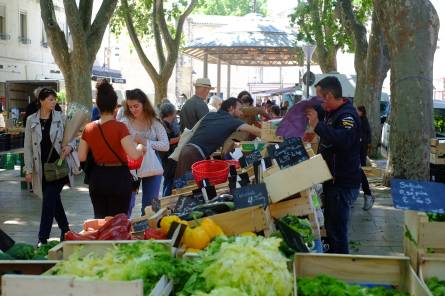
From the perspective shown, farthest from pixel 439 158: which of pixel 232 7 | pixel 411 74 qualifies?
pixel 232 7

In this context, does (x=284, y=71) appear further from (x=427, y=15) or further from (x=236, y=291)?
(x=236, y=291)

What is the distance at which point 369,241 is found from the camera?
8.57 metres

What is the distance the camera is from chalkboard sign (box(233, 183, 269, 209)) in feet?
14.9

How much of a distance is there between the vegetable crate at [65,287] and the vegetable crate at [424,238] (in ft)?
6.81

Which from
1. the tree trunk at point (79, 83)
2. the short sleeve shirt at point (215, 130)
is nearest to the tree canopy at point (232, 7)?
the tree trunk at point (79, 83)

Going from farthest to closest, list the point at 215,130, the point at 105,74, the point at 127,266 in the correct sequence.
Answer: the point at 105,74
the point at 215,130
the point at 127,266

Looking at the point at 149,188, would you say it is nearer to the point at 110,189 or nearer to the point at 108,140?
the point at 110,189

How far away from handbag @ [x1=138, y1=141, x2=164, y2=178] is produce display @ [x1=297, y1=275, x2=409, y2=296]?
3.85 m

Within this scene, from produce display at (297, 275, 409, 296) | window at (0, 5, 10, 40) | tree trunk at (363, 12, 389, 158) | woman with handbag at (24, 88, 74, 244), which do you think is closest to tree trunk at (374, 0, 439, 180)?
tree trunk at (363, 12, 389, 158)

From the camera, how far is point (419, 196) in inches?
165

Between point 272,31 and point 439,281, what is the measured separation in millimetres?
21269

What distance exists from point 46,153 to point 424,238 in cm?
465

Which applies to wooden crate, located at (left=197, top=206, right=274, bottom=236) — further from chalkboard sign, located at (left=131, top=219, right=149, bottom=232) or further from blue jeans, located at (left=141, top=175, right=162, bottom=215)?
blue jeans, located at (left=141, top=175, right=162, bottom=215)

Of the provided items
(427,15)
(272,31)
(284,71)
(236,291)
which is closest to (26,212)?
(427,15)
